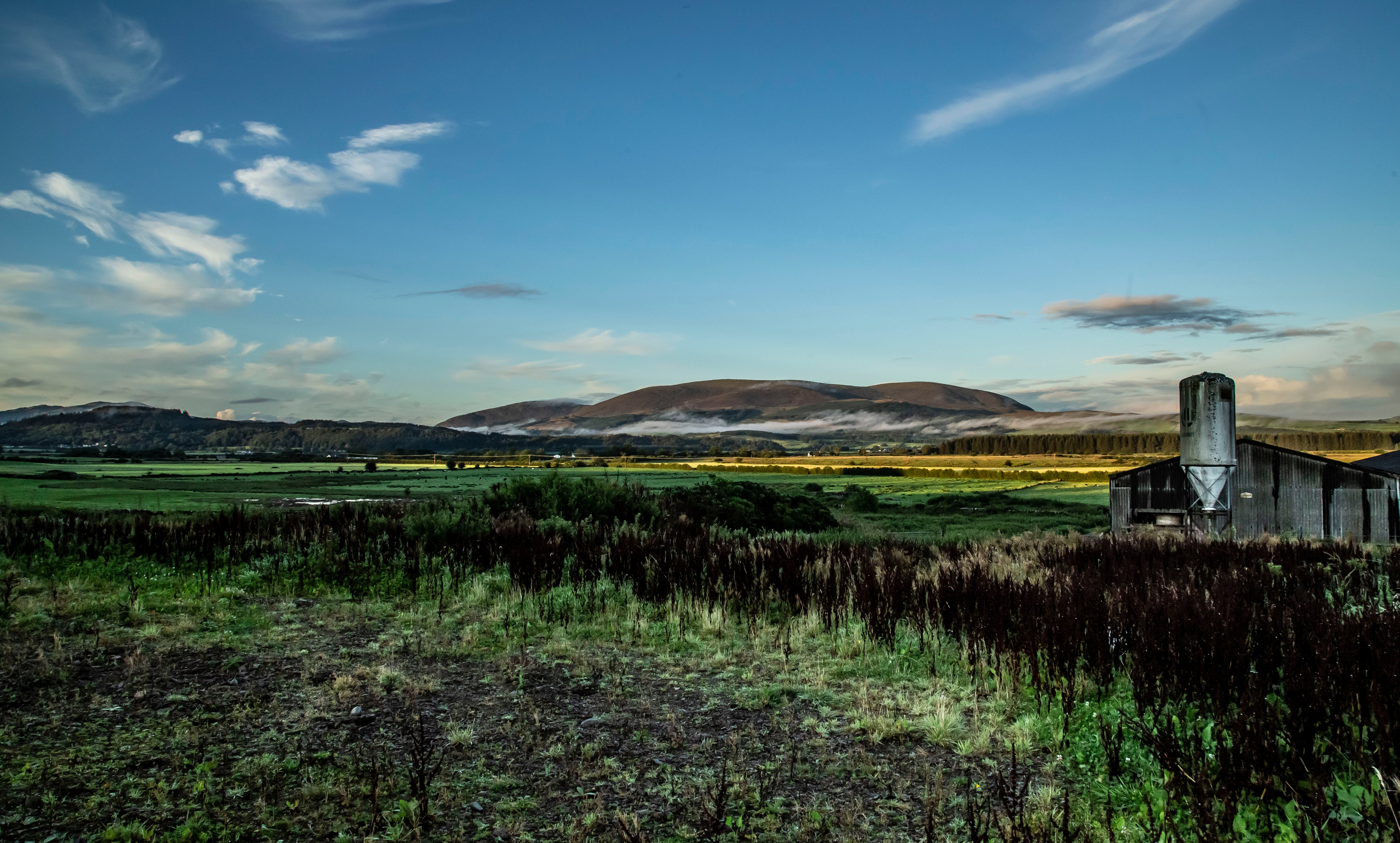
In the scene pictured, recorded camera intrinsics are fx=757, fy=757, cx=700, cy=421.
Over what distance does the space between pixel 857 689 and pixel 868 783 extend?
6.47ft

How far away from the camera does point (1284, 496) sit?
2736 cm

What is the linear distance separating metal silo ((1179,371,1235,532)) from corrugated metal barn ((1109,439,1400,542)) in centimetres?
174

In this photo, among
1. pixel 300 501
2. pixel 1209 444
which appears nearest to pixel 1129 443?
pixel 1209 444

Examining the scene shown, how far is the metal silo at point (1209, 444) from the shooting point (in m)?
22.5

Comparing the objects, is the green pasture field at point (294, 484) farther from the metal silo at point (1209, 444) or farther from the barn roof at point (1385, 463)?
the barn roof at point (1385, 463)

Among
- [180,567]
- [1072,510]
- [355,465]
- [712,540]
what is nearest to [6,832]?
[180,567]

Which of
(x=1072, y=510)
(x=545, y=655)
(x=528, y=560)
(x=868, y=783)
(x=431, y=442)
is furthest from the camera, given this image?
(x=431, y=442)

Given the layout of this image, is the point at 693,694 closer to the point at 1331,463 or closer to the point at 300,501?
the point at 300,501

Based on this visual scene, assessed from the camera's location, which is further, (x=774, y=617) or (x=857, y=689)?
(x=774, y=617)

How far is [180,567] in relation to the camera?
12375mm

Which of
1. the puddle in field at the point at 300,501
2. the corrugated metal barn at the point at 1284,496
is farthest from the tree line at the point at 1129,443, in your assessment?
the puddle in field at the point at 300,501

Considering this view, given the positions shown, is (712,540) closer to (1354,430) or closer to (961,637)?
(961,637)

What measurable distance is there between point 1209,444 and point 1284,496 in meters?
7.28

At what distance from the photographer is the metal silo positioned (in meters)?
22.5
